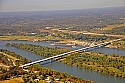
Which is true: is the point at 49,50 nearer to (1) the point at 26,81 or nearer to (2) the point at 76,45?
(2) the point at 76,45

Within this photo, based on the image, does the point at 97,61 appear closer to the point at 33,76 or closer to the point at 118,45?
the point at 33,76

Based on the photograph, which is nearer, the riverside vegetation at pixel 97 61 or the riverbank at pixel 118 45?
the riverside vegetation at pixel 97 61

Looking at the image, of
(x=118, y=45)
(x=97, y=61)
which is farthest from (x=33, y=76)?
(x=118, y=45)

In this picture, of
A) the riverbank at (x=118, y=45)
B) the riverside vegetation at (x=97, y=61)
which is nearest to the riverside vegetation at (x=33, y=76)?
the riverside vegetation at (x=97, y=61)

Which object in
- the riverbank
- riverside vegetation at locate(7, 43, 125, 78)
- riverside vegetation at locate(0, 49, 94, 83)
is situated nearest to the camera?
riverside vegetation at locate(0, 49, 94, 83)

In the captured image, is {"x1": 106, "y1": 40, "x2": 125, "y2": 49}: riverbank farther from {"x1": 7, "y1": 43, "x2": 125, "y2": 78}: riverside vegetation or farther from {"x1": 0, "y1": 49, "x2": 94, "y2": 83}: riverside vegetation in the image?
{"x1": 0, "y1": 49, "x2": 94, "y2": 83}: riverside vegetation

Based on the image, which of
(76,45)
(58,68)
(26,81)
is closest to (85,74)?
(58,68)

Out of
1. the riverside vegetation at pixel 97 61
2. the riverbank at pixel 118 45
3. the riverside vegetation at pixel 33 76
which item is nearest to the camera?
the riverside vegetation at pixel 33 76

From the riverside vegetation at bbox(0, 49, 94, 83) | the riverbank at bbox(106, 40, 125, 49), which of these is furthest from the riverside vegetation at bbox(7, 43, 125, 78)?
the riverbank at bbox(106, 40, 125, 49)

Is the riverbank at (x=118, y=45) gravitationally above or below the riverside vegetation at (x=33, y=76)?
below

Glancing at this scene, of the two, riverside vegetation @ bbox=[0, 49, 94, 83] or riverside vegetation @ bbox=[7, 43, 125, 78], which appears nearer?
riverside vegetation @ bbox=[0, 49, 94, 83]

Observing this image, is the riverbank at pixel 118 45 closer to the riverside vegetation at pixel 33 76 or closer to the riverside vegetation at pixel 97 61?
the riverside vegetation at pixel 97 61
